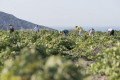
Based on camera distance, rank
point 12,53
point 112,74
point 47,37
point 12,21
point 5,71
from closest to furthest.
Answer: point 5,71
point 112,74
point 12,53
point 47,37
point 12,21

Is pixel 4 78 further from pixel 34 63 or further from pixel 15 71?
pixel 34 63

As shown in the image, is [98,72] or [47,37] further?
[47,37]

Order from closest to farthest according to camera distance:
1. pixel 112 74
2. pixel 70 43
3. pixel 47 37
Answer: pixel 112 74 → pixel 70 43 → pixel 47 37

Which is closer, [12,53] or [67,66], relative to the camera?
[67,66]

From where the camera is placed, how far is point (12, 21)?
64.9 m

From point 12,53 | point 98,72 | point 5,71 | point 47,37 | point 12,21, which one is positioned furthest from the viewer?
point 12,21

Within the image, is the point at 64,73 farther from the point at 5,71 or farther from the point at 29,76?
the point at 5,71

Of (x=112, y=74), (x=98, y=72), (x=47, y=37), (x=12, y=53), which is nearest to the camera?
(x=112, y=74)

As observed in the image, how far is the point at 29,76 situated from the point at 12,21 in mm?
63663

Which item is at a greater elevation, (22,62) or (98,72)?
(22,62)

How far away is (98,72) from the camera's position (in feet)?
18.8

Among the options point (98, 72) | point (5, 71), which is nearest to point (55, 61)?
point (5, 71)

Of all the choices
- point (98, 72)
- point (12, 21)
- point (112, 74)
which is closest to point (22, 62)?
point (112, 74)

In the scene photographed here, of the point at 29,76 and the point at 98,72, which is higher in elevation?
the point at 29,76
